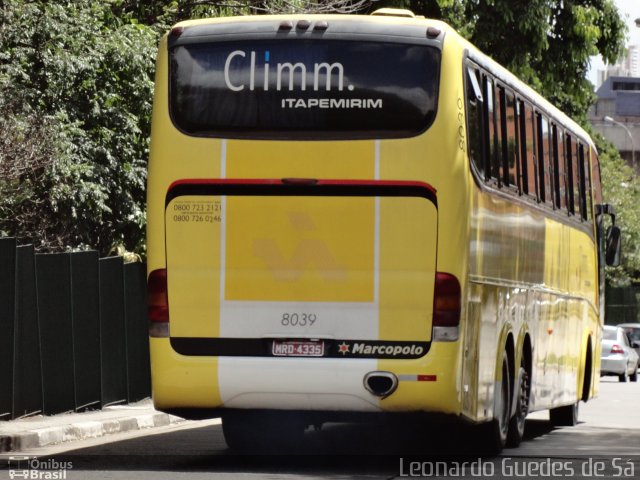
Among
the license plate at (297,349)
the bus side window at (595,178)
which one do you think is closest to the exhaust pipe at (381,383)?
the license plate at (297,349)

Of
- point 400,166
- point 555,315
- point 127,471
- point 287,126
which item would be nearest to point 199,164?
point 287,126

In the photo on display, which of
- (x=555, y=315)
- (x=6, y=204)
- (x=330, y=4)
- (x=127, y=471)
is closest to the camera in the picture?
(x=127, y=471)

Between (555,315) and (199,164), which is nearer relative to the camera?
(199,164)

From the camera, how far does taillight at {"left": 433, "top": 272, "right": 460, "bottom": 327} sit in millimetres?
12164

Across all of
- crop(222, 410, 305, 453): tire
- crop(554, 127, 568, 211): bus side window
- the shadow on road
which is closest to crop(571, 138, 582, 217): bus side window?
crop(554, 127, 568, 211): bus side window

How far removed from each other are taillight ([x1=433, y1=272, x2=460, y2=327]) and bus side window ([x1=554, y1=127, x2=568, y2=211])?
19.3 ft

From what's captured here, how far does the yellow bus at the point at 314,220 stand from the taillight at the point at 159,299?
1cm

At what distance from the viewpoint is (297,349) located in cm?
1232

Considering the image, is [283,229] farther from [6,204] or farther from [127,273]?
[6,204]

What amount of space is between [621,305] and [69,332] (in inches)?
1999

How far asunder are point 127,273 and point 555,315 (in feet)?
17.8

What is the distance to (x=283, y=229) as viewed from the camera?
486 inches

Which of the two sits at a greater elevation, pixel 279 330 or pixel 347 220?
pixel 347 220

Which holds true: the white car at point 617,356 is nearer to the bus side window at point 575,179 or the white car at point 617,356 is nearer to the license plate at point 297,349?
the bus side window at point 575,179
